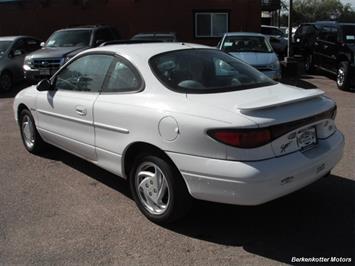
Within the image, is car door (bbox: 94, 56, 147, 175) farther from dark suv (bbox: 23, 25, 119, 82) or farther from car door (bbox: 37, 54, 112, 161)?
dark suv (bbox: 23, 25, 119, 82)

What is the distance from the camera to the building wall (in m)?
20.7

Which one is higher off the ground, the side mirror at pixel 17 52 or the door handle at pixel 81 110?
the door handle at pixel 81 110

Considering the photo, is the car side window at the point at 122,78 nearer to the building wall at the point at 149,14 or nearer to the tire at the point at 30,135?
the tire at the point at 30,135

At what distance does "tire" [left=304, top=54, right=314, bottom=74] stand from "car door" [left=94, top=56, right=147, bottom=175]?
12.2 metres

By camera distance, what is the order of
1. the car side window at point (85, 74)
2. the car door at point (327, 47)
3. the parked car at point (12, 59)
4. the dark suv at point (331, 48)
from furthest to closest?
1. the parked car at point (12, 59)
2. the car door at point (327, 47)
3. the dark suv at point (331, 48)
4. the car side window at point (85, 74)

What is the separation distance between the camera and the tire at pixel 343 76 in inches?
486

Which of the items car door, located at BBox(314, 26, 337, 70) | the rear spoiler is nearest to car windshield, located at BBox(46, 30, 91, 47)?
car door, located at BBox(314, 26, 337, 70)

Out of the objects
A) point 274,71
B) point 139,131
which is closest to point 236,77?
point 139,131

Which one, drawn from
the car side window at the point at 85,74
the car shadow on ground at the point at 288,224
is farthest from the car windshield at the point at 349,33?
the car side window at the point at 85,74

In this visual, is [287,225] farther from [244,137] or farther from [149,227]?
[149,227]

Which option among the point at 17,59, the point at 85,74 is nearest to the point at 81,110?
the point at 85,74

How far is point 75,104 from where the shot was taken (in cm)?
523

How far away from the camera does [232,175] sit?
3656mm

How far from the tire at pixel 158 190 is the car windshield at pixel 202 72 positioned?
2.34 ft
